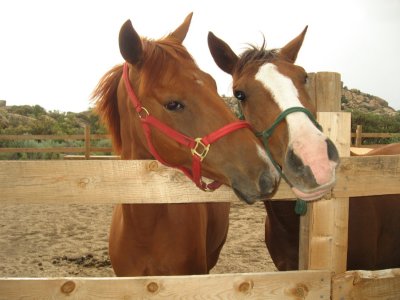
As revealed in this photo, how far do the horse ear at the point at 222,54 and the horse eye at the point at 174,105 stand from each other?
133 centimetres

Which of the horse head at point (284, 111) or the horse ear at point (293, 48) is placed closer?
the horse head at point (284, 111)

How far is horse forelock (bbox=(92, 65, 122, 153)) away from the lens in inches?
101

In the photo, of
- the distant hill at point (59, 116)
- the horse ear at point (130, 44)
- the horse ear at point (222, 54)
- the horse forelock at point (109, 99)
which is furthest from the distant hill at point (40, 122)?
the horse ear at point (130, 44)

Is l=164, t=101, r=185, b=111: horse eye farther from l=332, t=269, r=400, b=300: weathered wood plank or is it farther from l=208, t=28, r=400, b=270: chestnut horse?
l=332, t=269, r=400, b=300: weathered wood plank

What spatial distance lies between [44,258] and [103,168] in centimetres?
416

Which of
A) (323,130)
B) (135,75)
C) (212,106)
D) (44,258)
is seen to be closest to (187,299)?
(212,106)

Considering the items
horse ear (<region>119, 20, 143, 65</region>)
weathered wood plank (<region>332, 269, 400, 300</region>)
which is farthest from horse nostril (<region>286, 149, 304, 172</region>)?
horse ear (<region>119, 20, 143, 65</region>)

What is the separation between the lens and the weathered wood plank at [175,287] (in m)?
1.85

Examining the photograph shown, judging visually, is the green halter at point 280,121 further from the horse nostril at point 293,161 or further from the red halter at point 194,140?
the red halter at point 194,140

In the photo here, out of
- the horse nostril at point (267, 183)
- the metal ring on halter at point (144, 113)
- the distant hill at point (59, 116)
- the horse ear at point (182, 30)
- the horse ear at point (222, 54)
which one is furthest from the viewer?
the distant hill at point (59, 116)

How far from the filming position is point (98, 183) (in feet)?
6.18

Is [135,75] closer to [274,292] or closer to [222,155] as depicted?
[222,155]

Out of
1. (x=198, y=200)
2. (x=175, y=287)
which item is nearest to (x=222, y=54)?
(x=198, y=200)

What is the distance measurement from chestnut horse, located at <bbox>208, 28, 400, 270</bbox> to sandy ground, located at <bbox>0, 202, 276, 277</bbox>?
84.9 inches
